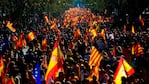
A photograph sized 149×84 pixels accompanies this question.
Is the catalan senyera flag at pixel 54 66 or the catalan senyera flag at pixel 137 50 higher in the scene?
the catalan senyera flag at pixel 137 50

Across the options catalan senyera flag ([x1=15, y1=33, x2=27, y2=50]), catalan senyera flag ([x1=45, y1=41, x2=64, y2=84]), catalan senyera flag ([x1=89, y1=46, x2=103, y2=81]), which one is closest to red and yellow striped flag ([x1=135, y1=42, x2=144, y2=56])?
catalan senyera flag ([x1=89, y1=46, x2=103, y2=81])

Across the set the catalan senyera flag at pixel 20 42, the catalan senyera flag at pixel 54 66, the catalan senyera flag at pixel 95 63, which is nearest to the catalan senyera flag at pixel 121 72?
the catalan senyera flag at pixel 95 63

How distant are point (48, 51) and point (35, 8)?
33.1 meters

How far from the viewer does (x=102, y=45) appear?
22.4m

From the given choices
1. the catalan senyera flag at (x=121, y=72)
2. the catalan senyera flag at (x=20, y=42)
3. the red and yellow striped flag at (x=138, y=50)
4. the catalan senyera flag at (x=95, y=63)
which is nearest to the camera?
the catalan senyera flag at (x=121, y=72)

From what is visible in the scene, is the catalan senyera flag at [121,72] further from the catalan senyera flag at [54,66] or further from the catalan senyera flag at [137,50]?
the catalan senyera flag at [137,50]

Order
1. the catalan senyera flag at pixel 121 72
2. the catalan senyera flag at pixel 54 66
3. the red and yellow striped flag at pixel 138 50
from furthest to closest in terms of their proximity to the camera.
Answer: the red and yellow striped flag at pixel 138 50 → the catalan senyera flag at pixel 54 66 → the catalan senyera flag at pixel 121 72

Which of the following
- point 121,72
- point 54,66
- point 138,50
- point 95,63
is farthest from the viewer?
point 138,50

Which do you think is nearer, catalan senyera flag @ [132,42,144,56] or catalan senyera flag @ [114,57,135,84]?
catalan senyera flag @ [114,57,135,84]

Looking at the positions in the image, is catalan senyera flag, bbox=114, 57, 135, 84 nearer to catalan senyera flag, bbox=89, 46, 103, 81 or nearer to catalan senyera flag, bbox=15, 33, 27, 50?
catalan senyera flag, bbox=89, 46, 103, 81

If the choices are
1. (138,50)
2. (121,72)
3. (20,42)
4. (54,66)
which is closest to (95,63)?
(54,66)

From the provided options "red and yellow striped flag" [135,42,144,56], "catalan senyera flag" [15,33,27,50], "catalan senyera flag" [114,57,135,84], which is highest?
"catalan senyera flag" [15,33,27,50]

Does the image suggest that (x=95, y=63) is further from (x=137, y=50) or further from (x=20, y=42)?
(x=20, y=42)

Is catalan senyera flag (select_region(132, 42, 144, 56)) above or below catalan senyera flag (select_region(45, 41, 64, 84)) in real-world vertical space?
above
